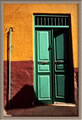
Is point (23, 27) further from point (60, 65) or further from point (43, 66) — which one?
point (60, 65)

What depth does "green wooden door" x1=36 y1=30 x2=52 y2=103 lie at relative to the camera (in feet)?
19.0

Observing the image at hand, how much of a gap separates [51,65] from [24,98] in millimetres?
→ 1150

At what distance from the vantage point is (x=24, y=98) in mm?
5621

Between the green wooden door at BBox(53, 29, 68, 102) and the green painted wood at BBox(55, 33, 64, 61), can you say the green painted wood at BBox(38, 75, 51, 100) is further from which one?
the green painted wood at BBox(55, 33, 64, 61)

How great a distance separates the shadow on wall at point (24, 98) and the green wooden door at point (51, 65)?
239mm

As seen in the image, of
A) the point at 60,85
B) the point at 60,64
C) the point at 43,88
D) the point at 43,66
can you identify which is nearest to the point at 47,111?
the point at 43,88

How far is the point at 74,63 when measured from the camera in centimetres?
562

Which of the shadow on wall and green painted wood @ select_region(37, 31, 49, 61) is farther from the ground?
green painted wood @ select_region(37, 31, 49, 61)

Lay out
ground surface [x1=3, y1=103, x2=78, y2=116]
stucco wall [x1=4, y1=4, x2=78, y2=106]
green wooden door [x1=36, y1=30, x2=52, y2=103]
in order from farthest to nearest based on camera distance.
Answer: green wooden door [x1=36, y1=30, x2=52, y2=103]
stucco wall [x1=4, y1=4, x2=78, y2=106]
ground surface [x1=3, y1=103, x2=78, y2=116]

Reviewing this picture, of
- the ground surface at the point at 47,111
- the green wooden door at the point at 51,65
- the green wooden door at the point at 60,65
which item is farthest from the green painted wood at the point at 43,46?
the ground surface at the point at 47,111

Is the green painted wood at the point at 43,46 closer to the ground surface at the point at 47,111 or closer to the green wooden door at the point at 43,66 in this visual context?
the green wooden door at the point at 43,66

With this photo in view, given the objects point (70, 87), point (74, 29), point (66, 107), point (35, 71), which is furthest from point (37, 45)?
point (66, 107)

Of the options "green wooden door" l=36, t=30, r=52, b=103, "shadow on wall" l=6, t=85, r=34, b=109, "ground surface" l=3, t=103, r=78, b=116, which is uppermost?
"green wooden door" l=36, t=30, r=52, b=103

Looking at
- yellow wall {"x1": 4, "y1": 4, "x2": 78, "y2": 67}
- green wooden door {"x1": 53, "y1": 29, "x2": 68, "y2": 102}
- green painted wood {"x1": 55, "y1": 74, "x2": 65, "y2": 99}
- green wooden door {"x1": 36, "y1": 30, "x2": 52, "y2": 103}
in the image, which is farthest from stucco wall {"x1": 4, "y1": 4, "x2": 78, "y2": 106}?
green painted wood {"x1": 55, "y1": 74, "x2": 65, "y2": 99}
